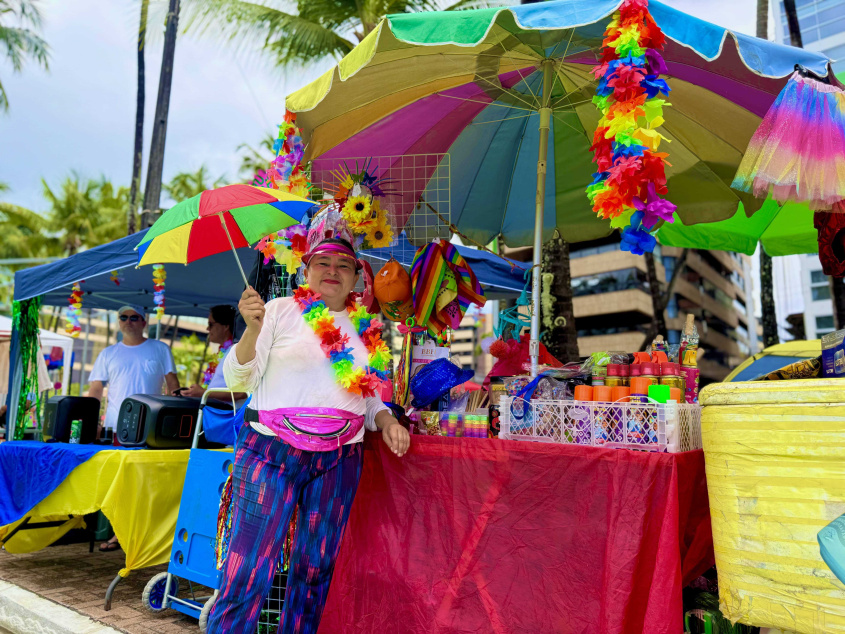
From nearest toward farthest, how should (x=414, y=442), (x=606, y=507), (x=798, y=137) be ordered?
(x=606, y=507) → (x=798, y=137) → (x=414, y=442)

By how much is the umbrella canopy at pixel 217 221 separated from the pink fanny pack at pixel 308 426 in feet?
2.45

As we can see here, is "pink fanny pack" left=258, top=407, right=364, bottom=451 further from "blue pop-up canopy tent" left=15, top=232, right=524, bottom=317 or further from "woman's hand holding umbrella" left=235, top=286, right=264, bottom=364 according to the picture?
"blue pop-up canopy tent" left=15, top=232, right=524, bottom=317

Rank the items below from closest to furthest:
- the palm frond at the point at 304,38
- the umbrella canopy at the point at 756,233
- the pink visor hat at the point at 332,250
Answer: the pink visor hat at the point at 332,250, the umbrella canopy at the point at 756,233, the palm frond at the point at 304,38

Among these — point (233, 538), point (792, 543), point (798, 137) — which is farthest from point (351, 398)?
point (798, 137)

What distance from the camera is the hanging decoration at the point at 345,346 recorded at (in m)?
2.53

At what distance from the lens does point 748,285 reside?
6825 centimetres

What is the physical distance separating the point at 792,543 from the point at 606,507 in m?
0.61

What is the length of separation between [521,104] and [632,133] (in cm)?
192

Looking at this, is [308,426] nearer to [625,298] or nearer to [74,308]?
[74,308]

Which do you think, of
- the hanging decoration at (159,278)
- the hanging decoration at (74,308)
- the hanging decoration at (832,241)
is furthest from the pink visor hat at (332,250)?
the hanging decoration at (74,308)

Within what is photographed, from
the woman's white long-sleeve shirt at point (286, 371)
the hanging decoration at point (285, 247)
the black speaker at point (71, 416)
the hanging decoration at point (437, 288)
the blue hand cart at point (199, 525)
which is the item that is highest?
the hanging decoration at point (285, 247)

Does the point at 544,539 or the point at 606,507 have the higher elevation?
the point at 606,507

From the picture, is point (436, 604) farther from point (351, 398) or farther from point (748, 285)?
point (748, 285)

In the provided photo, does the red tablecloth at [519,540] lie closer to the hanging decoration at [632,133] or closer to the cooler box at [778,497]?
the cooler box at [778,497]
